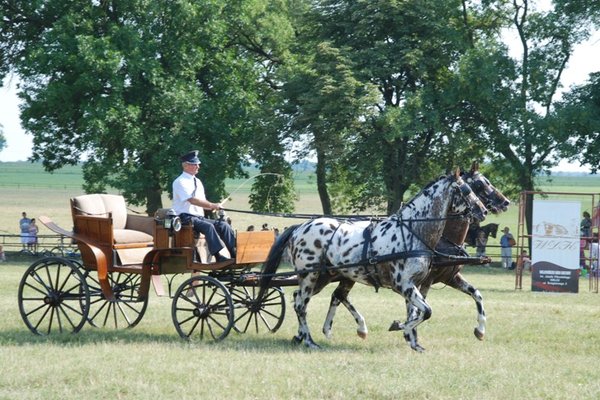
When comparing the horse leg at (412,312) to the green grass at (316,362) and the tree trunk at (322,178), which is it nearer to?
Answer: the green grass at (316,362)

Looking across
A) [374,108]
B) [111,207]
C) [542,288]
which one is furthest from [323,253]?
[374,108]

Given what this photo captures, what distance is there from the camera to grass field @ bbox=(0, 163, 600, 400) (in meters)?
9.70

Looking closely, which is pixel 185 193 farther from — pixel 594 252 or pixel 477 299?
pixel 594 252

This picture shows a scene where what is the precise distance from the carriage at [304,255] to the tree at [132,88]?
20.8 meters

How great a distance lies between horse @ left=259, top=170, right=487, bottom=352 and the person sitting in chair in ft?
2.10

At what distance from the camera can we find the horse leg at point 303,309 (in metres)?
13.0

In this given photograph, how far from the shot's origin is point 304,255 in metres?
13.5

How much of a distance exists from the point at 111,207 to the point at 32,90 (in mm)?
24094

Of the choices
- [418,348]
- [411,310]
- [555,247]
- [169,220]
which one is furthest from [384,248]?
[555,247]

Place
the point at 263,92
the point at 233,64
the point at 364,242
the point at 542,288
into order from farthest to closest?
the point at 263,92, the point at 233,64, the point at 542,288, the point at 364,242

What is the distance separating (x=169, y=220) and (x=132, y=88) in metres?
24.2

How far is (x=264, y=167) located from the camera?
127 feet

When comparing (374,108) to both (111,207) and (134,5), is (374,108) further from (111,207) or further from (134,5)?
(111,207)

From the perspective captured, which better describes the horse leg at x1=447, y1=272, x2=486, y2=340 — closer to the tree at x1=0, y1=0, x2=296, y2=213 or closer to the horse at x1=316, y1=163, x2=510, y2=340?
the horse at x1=316, y1=163, x2=510, y2=340
